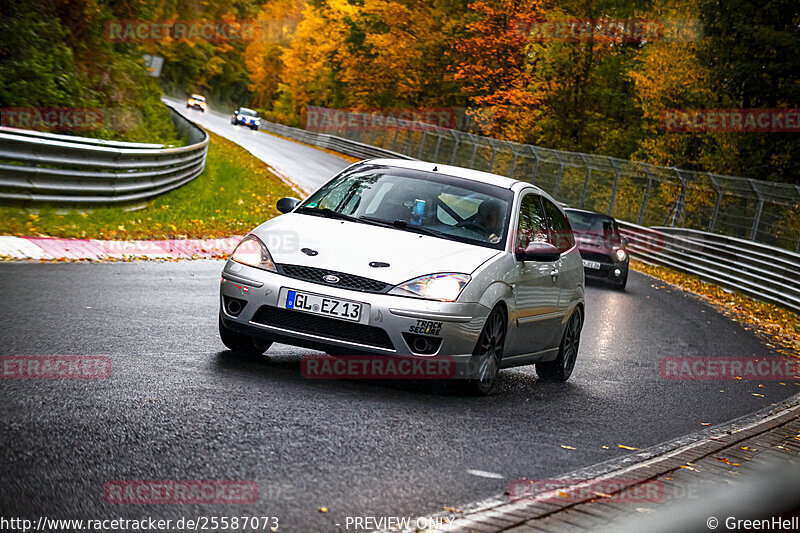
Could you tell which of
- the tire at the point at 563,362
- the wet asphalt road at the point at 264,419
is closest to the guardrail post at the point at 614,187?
the wet asphalt road at the point at 264,419

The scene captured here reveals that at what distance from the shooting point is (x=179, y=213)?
20703mm

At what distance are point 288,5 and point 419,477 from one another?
159 feet

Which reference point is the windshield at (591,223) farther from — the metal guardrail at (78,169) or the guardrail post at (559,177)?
the guardrail post at (559,177)

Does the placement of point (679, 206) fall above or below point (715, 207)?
below

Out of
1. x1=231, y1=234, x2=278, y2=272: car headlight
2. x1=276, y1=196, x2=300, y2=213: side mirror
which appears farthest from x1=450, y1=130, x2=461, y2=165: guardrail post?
x1=231, y1=234, x2=278, y2=272: car headlight

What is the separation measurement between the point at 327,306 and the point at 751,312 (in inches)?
611

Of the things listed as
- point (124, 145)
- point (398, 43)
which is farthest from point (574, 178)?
point (398, 43)

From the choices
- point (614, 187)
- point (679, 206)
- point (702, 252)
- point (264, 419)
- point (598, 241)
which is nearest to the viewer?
point (264, 419)

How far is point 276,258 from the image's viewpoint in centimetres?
734

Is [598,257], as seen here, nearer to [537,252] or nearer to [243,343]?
[537,252]

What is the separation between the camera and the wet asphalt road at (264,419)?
4.55 meters

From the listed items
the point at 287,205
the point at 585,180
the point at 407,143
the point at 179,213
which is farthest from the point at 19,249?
the point at 407,143

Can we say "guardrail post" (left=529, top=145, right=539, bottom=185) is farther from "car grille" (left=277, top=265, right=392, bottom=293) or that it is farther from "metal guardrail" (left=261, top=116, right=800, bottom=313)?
"car grille" (left=277, top=265, right=392, bottom=293)

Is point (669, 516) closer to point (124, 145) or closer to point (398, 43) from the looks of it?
point (124, 145)
